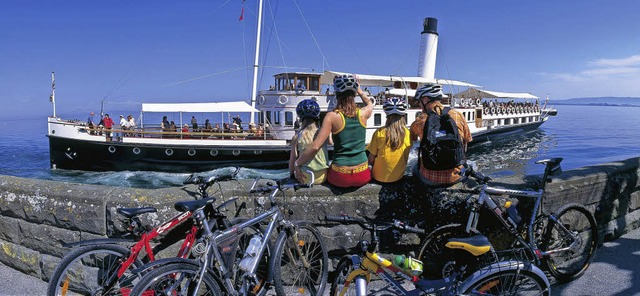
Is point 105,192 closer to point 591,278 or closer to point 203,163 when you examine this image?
point 591,278

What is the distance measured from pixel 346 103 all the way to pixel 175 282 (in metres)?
2.11

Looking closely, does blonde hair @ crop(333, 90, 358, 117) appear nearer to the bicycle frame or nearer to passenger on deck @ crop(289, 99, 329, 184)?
passenger on deck @ crop(289, 99, 329, 184)

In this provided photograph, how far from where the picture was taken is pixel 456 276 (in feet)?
9.50

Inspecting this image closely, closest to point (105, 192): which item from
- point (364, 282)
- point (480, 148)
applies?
point (364, 282)

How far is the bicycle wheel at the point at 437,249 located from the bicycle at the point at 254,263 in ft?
3.02

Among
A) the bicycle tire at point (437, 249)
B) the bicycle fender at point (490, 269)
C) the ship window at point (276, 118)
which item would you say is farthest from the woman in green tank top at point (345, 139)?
the ship window at point (276, 118)

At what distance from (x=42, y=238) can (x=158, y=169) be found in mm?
20578

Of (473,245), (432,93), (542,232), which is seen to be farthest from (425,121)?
(542,232)

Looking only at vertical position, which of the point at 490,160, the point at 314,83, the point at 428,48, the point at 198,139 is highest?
the point at 428,48

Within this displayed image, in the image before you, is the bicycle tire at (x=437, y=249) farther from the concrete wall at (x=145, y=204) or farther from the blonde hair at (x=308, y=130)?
the blonde hair at (x=308, y=130)

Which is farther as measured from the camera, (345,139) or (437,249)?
(345,139)

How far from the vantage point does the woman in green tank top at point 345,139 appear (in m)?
3.72

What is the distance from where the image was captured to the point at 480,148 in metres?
38.8

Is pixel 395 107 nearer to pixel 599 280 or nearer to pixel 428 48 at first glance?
pixel 599 280
